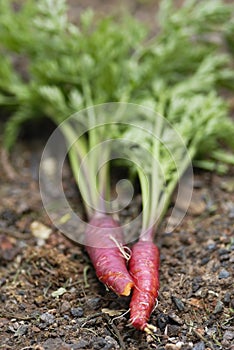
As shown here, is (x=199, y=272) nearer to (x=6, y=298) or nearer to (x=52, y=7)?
(x=6, y=298)

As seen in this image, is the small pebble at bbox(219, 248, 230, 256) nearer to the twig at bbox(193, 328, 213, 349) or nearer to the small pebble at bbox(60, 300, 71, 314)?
the twig at bbox(193, 328, 213, 349)

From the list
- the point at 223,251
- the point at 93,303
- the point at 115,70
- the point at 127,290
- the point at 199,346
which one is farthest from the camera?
the point at 115,70

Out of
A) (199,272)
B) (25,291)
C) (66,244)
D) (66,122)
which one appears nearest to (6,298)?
(25,291)

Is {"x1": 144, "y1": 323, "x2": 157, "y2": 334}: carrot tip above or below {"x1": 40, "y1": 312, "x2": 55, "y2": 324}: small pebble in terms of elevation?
below

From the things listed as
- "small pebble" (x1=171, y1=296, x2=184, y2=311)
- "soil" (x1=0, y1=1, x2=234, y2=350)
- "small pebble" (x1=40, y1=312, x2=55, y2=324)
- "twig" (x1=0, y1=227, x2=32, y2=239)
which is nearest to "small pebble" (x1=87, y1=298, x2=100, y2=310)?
"soil" (x1=0, y1=1, x2=234, y2=350)

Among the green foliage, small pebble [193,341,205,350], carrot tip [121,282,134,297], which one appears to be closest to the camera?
small pebble [193,341,205,350]

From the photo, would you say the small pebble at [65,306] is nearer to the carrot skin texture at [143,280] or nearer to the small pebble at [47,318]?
the small pebble at [47,318]

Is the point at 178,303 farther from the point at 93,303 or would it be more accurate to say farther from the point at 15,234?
the point at 15,234

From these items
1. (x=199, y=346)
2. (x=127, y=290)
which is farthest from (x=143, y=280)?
(x=199, y=346)
